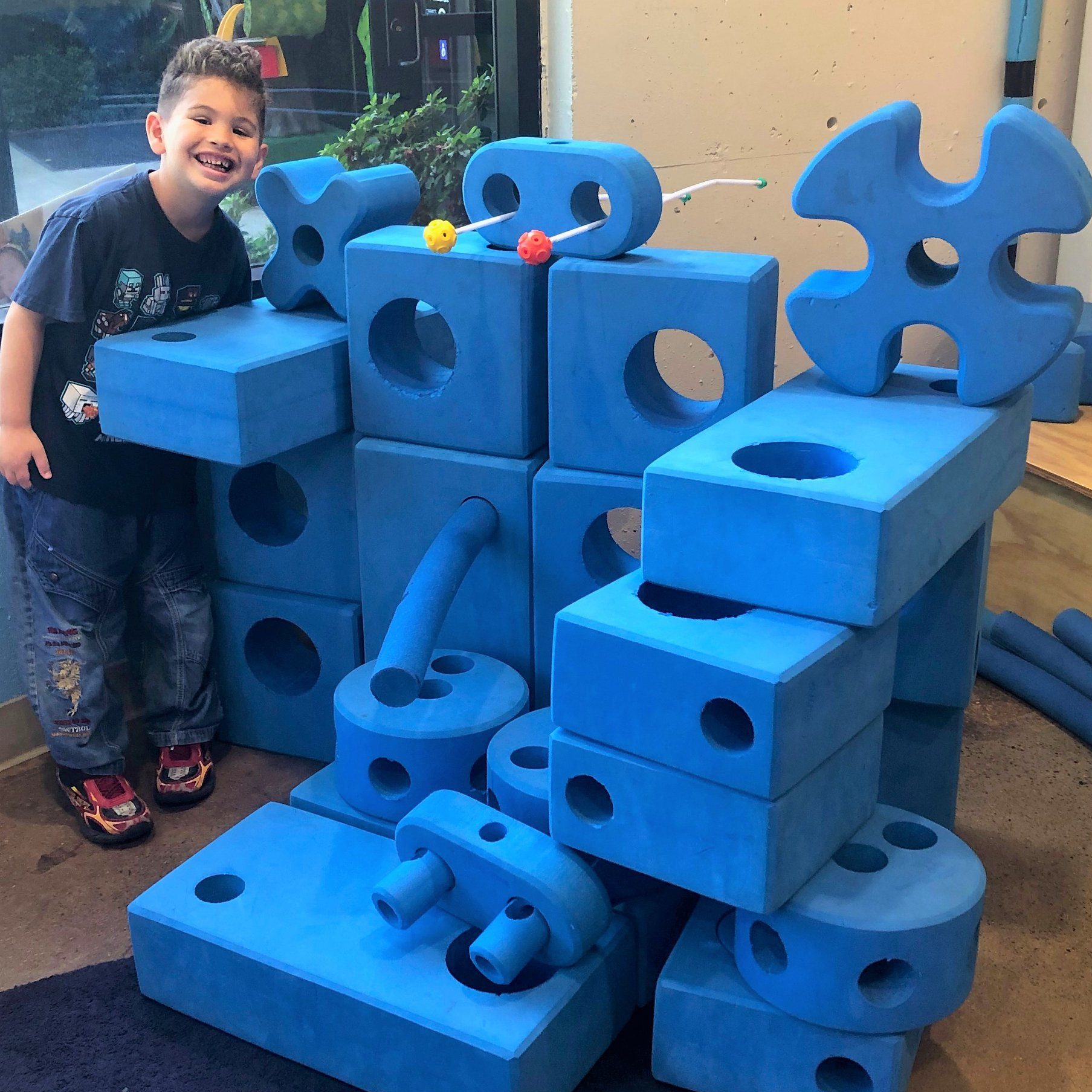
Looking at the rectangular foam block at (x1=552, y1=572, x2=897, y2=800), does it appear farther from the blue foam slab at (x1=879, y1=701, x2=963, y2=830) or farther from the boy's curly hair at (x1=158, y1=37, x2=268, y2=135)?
the boy's curly hair at (x1=158, y1=37, x2=268, y2=135)

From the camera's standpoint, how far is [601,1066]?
124 cm

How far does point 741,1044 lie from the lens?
1.17 meters

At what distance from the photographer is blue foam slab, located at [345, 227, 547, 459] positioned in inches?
56.0

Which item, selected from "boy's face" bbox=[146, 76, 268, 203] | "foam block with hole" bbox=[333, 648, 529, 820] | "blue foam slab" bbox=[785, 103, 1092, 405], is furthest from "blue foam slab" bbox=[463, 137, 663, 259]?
"foam block with hole" bbox=[333, 648, 529, 820]

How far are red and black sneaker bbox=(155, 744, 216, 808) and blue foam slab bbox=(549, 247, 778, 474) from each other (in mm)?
629

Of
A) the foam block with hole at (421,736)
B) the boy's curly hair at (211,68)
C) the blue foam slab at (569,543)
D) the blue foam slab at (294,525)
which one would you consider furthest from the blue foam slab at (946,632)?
the boy's curly hair at (211,68)

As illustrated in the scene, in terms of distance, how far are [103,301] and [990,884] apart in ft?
3.97

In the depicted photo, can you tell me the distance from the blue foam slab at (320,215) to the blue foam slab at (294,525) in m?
0.19

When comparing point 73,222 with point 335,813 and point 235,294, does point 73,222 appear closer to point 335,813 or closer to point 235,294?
point 235,294

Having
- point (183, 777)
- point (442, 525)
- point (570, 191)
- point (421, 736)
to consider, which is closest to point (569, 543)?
point (442, 525)

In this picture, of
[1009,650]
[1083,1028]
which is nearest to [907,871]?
[1083,1028]

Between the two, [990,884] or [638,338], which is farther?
[990,884]

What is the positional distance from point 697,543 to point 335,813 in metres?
0.59

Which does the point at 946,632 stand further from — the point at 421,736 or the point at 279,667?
the point at 279,667
